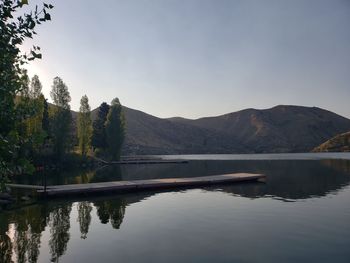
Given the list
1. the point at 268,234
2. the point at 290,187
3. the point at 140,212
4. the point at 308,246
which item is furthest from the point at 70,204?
the point at 290,187

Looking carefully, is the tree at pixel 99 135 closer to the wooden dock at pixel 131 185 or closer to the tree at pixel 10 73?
the wooden dock at pixel 131 185

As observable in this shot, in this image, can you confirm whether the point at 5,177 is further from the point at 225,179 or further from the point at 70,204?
the point at 225,179

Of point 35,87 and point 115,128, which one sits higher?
point 35,87

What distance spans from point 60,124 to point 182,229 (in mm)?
78142

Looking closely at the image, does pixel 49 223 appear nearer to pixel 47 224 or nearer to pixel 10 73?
pixel 47 224

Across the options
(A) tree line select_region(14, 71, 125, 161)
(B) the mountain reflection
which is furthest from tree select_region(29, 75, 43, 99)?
(B) the mountain reflection

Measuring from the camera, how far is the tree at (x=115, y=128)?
12262cm

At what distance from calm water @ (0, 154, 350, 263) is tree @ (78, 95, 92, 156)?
66914 mm

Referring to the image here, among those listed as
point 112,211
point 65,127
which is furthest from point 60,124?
point 112,211

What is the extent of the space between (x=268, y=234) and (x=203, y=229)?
17.0 ft

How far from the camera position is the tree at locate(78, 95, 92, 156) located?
112 meters

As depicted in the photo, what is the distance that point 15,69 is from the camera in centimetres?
913

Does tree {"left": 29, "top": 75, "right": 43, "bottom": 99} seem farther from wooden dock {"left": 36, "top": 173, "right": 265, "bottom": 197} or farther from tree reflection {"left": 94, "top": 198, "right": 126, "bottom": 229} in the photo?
tree reflection {"left": 94, "top": 198, "right": 126, "bottom": 229}

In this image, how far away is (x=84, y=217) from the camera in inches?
1364
